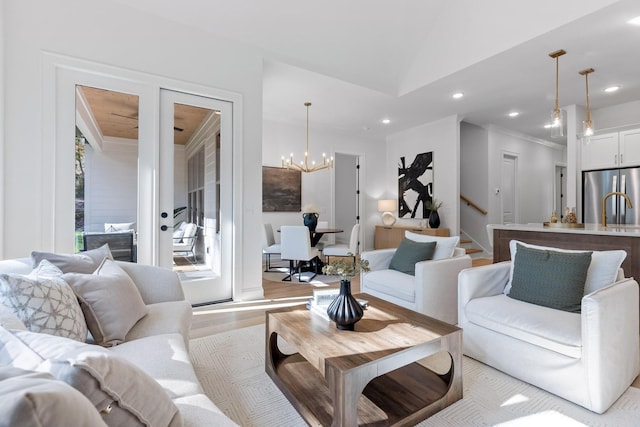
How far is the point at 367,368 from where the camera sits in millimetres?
1322

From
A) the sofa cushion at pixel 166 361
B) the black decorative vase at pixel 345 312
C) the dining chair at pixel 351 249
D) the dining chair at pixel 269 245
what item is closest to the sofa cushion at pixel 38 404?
the sofa cushion at pixel 166 361

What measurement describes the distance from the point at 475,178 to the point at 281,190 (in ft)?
14.0

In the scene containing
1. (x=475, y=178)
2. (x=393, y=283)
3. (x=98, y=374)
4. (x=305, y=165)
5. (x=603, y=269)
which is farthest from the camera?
(x=475, y=178)

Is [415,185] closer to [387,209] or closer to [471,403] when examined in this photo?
[387,209]

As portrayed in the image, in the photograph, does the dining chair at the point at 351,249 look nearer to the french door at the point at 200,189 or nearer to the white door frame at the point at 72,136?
the french door at the point at 200,189

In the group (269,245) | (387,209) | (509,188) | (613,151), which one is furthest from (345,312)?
(509,188)

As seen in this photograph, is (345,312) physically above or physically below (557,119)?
below

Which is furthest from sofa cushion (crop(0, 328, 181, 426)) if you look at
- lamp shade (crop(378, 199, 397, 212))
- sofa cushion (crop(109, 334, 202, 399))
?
lamp shade (crop(378, 199, 397, 212))

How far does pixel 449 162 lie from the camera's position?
19.7 ft

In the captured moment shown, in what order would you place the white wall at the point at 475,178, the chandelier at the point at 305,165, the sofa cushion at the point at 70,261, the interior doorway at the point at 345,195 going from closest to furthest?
1. the sofa cushion at the point at 70,261
2. the chandelier at the point at 305,165
3. the white wall at the point at 475,178
4. the interior doorway at the point at 345,195

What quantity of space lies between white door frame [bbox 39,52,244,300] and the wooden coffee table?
198 cm

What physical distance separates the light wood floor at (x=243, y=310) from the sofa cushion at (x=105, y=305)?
1181 mm

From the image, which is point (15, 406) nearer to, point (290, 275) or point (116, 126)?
point (116, 126)

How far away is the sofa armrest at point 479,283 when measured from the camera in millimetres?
2225
